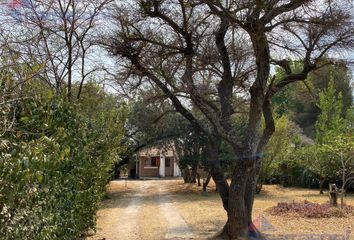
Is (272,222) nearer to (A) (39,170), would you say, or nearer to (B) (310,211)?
(B) (310,211)

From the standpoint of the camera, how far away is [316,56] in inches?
443

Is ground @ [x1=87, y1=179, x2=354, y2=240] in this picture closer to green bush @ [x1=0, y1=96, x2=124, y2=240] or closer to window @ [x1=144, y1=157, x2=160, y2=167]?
green bush @ [x1=0, y1=96, x2=124, y2=240]

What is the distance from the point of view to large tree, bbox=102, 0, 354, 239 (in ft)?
33.2

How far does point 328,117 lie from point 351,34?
84.1 feet

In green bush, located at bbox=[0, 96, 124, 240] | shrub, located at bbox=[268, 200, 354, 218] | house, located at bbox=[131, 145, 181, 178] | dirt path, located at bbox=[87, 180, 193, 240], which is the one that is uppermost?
house, located at bbox=[131, 145, 181, 178]

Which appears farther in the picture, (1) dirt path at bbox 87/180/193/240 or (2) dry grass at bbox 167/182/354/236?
(2) dry grass at bbox 167/182/354/236

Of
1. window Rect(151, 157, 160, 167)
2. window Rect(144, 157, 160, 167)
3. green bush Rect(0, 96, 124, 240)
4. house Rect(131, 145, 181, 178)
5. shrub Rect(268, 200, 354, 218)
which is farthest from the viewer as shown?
window Rect(151, 157, 160, 167)

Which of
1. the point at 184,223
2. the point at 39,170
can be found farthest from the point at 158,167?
the point at 39,170

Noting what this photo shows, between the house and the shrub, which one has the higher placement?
the house

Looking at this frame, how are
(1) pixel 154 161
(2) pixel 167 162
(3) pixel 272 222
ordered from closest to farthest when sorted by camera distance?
(3) pixel 272 222 → (2) pixel 167 162 → (1) pixel 154 161

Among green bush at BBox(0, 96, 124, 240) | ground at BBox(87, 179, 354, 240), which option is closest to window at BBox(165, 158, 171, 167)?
ground at BBox(87, 179, 354, 240)

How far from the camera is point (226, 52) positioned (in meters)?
11.4

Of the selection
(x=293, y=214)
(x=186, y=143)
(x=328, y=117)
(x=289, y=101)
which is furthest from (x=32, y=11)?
(x=289, y=101)

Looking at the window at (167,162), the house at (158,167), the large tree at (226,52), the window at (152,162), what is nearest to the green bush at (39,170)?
the large tree at (226,52)
